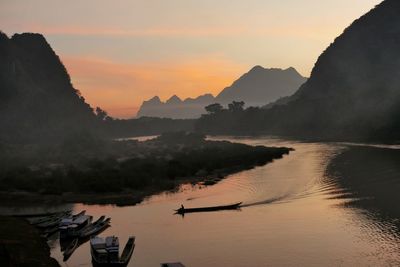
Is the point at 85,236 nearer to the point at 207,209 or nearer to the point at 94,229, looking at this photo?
the point at 94,229

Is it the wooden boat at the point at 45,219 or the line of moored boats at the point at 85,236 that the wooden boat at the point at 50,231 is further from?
the wooden boat at the point at 45,219

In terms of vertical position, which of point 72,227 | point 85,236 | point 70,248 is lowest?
point 70,248

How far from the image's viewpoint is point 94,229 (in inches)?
2498

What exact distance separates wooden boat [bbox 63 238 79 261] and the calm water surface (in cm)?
71

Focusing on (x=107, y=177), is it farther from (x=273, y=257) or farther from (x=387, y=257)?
(x=387, y=257)

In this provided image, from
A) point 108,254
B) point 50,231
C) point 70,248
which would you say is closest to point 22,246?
point 70,248

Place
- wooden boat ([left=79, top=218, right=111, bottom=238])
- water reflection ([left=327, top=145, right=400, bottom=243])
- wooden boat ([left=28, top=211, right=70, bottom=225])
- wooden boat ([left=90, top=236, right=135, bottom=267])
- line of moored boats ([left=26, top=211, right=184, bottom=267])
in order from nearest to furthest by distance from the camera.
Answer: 1. wooden boat ([left=90, top=236, right=135, bottom=267])
2. line of moored boats ([left=26, top=211, right=184, bottom=267])
3. wooden boat ([left=79, top=218, right=111, bottom=238])
4. water reflection ([left=327, top=145, right=400, bottom=243])
5. wooden boat ([left=28, top=211, right=70, bottom=225])

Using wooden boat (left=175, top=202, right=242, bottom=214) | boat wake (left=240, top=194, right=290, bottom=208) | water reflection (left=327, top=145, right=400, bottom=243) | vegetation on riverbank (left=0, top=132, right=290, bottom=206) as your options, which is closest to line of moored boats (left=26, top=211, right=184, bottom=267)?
wooden boat (left=175, top=202, right=242, bottom=214)

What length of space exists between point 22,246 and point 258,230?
29719 millimetres

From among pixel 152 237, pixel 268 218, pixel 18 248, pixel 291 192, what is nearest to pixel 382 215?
pixel 268 218

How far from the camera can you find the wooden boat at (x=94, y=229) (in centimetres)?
6188

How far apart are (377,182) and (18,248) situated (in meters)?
69.2

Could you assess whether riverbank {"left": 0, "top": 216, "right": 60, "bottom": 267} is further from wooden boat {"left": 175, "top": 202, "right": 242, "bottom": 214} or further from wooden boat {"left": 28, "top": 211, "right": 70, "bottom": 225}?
wooden boat {"left": 175, "top": 202, "right": 242, "bottom": 214}

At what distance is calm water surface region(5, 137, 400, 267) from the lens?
50.6 m
